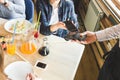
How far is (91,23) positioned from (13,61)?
5.50ft

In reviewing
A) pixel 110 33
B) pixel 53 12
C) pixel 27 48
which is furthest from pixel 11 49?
pixel 110 33

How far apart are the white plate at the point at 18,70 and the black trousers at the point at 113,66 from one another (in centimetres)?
57

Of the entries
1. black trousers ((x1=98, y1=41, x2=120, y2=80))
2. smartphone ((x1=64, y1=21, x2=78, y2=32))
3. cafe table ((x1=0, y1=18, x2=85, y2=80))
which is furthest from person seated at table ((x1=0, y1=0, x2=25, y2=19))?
black trousers ((x1=98, y1=41, x2=120, y2=80))

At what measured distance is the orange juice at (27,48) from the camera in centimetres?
140

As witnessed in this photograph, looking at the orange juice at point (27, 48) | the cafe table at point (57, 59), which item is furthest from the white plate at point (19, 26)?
the orange juice at point (27, 48)

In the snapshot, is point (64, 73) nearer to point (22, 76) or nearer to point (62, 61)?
point (62, 61)

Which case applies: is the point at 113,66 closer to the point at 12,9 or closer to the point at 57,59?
the point at 57,59

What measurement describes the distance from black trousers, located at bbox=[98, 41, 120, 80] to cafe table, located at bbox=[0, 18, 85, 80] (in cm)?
23

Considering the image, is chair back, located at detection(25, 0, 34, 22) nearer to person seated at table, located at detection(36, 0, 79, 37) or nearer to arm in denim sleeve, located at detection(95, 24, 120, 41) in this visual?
person seated at table, located at detection(36, 0, 79, 37)

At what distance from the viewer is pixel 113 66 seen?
1.37m

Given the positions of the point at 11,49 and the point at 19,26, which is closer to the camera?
the point at 11,49

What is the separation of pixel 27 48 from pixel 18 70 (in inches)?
8.5

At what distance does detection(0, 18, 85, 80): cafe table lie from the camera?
49.3 inches

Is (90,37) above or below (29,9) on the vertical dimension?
below
